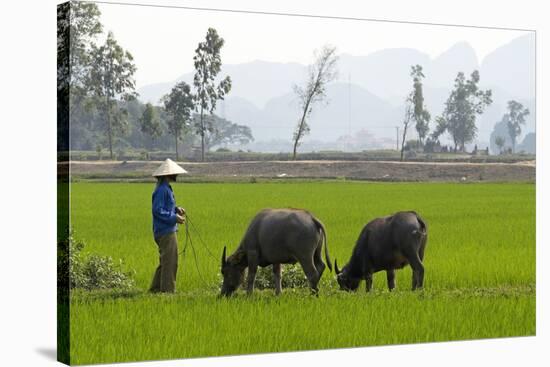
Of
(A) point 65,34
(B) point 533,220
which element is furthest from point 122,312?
(B) point 533,220

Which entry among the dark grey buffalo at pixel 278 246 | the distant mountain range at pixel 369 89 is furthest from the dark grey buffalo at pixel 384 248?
the distant mountain range at pixel 369 89

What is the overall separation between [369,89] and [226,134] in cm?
183

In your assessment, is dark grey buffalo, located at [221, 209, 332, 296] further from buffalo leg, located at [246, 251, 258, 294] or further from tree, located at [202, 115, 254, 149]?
tree, located at [202, 115, 254, 149]

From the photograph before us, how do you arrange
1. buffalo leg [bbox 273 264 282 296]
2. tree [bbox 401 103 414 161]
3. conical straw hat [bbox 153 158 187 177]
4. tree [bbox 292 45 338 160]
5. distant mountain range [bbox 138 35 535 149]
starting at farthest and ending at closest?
tree [bbox 401 103 414 161]
tree [bbox 292 45 338 160]
distant mountain range [bbox 138 35 535 149]
buffalo leg [bbox 273 264 282 296]
conical straw hat [bbox 153 158 187 177]

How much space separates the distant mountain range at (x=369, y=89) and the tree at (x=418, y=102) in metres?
0.07

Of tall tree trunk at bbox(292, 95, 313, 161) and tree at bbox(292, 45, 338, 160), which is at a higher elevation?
tree at bbox(292, 45, 338, 160)

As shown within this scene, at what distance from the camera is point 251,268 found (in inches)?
523

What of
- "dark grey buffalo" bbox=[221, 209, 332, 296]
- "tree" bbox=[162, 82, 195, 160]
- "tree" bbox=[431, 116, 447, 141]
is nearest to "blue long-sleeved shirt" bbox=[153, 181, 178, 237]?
"tree" bbox=[162, 82, 195, 160]

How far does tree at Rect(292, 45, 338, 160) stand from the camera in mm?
13867

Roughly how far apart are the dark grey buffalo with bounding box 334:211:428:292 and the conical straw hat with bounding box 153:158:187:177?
2.35 m

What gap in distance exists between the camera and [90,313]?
1201 cm

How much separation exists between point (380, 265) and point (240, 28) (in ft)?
10.3

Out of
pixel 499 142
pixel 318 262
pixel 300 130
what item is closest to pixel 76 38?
pixel 300 130

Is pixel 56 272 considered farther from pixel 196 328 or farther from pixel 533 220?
pixel 533 220
